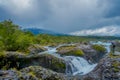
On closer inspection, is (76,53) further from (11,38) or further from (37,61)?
(11,38)

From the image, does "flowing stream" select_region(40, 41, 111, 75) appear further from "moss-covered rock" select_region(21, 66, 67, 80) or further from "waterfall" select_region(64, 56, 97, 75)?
"moss-covered rock" select_region(21, 66, 67, 80)

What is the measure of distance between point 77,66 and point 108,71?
26.4 m

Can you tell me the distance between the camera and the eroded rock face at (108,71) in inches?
798

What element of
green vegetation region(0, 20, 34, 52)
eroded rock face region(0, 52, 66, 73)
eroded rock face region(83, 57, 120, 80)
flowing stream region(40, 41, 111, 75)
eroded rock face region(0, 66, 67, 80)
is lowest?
flowing stream region(40, 41, 111, 75)

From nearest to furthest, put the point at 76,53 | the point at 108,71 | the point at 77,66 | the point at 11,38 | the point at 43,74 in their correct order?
the point at 43,74
the point at 108,71
the point at 77,66
the point at 76,53
the point at 11,38

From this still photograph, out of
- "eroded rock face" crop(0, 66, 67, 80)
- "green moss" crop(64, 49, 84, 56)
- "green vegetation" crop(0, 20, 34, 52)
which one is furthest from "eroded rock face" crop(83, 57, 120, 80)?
"green vegetation" crop(0, 20, 34, 52)

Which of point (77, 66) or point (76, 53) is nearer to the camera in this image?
point (77, 66)

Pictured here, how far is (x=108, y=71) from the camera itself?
20.8 metres

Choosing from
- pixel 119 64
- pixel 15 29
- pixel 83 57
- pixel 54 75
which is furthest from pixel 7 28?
pixel 54 75

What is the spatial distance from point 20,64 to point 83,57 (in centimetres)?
1477

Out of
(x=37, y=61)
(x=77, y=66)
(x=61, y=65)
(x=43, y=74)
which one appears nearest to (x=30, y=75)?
(x=43, y=74)

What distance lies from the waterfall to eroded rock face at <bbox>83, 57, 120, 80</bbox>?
2156cm

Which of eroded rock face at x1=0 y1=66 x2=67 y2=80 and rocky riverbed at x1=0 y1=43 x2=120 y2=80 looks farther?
rocky riverbed at x1=0 y1=43 x2=120 y2=80

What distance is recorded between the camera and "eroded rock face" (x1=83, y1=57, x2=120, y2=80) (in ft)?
66.5
